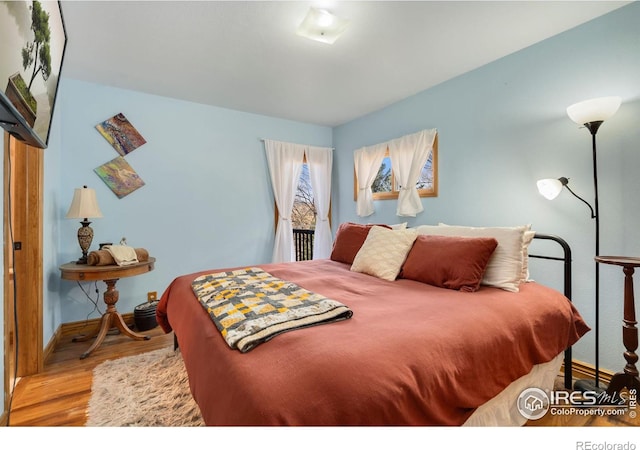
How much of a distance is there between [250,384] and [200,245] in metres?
2.86

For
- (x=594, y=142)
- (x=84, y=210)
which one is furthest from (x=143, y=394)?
(x=594, y=142)

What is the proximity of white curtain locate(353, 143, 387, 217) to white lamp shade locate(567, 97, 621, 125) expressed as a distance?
6.49 feet

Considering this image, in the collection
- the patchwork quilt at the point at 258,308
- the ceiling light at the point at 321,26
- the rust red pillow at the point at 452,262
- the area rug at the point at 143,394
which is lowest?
the area rug at the point at 143,394

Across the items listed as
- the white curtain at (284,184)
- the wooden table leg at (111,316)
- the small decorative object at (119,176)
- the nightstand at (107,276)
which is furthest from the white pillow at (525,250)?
the small decorative object at (119,176)

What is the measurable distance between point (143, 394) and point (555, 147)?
3.30 m

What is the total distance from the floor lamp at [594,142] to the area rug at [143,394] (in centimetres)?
237

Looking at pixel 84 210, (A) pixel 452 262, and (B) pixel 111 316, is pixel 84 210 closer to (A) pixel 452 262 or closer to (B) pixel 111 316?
(B) pixel 111 316

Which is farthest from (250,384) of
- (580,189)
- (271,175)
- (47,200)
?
(271,175)

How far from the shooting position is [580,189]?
204 centimetres

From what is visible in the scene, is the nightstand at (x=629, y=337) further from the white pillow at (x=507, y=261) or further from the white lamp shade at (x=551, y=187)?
the white lamp shade at (x=551, y=187)

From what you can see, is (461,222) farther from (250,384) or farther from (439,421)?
(250,384)

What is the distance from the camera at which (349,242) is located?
2748 millimetres

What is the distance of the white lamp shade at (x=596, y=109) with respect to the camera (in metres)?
1.69

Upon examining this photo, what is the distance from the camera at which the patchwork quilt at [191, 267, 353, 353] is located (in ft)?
3.61
